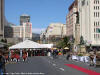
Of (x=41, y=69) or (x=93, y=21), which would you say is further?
(x=93, y=21)

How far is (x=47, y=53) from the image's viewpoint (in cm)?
6028

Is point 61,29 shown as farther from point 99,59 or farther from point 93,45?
point 99,59

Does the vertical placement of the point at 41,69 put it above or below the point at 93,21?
below

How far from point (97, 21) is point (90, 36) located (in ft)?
18.9

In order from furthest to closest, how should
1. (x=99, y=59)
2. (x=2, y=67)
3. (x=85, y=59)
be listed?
(x=85, y=59)
(x=99, y=59)
(x=2, y=67)

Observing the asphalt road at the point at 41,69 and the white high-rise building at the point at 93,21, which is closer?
the asphalt road at the point at 41,69

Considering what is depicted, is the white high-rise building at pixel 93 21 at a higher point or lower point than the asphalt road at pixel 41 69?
higher

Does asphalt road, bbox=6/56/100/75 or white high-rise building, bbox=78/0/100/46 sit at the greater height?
white high-rise building, bbox=78/0/100/46

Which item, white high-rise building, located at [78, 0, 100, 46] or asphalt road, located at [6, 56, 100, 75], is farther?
white high-rise building, located at [78, 0, 100, 46]

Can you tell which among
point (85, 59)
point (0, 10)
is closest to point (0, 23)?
point (0, 10)

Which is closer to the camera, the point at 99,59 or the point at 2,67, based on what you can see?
the point at 2,67

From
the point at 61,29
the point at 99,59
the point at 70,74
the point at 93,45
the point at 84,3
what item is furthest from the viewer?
the point at 61,29

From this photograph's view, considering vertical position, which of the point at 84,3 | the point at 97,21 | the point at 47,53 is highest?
the point at 84,3

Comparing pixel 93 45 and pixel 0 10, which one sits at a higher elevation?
pixel 0 10
